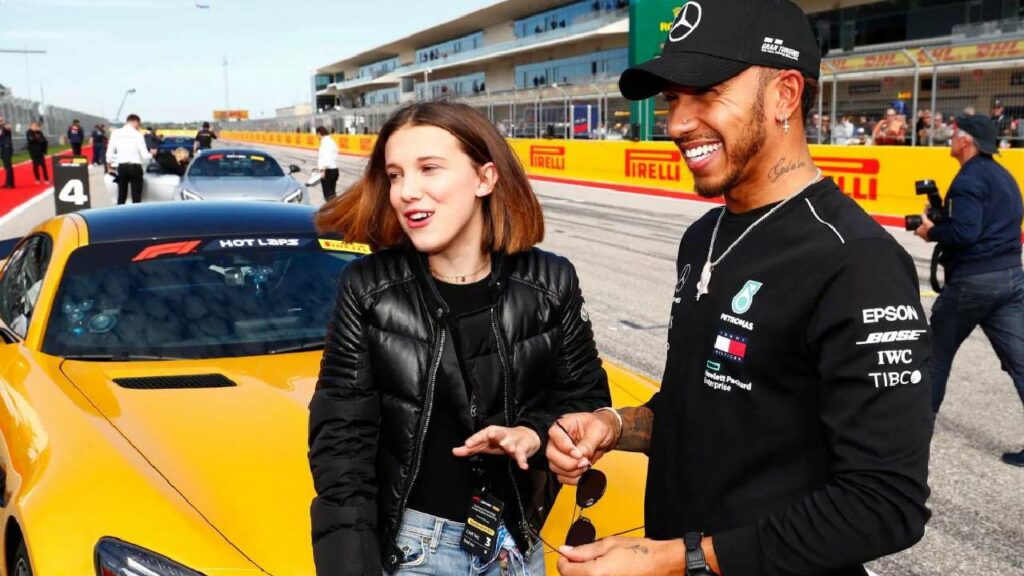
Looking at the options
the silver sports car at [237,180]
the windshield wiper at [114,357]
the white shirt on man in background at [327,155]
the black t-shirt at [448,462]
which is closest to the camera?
the black t-shirt at [448,462]

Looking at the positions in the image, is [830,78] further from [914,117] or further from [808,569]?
[808,569]

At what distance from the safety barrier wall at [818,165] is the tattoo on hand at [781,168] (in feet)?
27.3

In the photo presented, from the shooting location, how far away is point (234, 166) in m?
14.1

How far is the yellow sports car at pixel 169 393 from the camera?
233 centimetres

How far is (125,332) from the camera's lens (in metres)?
3.65

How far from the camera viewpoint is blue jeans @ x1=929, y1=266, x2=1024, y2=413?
4902mm

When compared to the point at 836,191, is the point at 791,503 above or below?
below


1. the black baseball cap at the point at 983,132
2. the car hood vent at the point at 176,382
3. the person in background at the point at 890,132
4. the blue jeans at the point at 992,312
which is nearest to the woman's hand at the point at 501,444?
the car hood vent at the point at 176,382

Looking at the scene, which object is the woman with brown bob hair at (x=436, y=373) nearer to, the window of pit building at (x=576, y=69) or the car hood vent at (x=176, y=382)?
the car hood vent at (x=176, y=382)

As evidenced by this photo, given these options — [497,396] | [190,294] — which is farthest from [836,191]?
[190,294]

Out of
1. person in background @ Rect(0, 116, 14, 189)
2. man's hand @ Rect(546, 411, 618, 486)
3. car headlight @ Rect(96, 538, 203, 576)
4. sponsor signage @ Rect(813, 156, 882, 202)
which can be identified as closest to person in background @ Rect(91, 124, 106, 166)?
person in background @ Rect(0, 116, 14, 189)

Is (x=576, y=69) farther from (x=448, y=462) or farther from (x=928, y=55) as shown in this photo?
(x=448, y=462)

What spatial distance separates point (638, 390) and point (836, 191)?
199 cm

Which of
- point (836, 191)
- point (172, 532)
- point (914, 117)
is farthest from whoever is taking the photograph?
point (914, 117)
